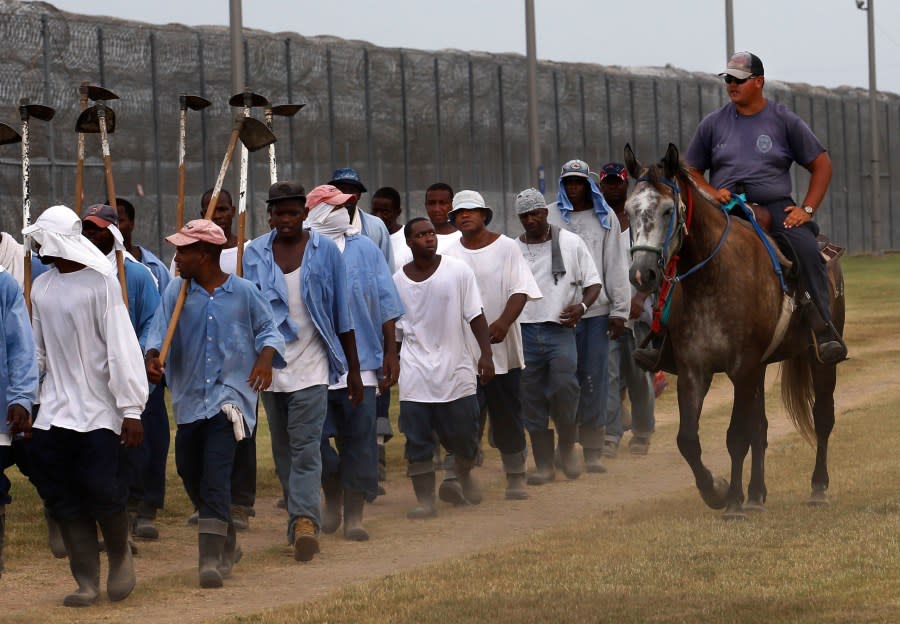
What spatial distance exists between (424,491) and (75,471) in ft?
11.3

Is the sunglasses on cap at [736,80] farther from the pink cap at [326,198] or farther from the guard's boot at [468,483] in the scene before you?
the guard's boot at [468,483]

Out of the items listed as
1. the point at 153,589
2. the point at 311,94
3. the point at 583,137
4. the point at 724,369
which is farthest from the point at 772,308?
the point at 583,137

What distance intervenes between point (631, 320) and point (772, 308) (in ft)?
10.0

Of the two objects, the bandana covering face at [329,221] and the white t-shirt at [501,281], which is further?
the white t-shirt at [501,281]

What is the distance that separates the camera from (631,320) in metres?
13.9

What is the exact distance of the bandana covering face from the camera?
35.9 feet

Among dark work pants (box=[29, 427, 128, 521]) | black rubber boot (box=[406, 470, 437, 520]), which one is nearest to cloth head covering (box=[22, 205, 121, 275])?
dark work pants (box=[29, 427, 128, 521])

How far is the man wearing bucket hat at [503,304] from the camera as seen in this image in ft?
40.3

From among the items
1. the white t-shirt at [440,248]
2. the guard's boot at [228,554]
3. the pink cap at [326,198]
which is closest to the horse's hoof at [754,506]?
the white t-shirt at [440,248]

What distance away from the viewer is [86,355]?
846cm

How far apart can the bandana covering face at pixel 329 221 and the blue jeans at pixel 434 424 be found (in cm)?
126

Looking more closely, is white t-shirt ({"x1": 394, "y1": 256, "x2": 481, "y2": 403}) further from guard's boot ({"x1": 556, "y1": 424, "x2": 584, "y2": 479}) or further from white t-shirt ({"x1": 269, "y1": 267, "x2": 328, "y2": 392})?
guard's boot ({"x1": 556, "y1": 424, "x2": 584, "y2": 479})

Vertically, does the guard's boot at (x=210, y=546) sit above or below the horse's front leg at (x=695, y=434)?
below

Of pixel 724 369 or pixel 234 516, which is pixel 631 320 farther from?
pixel 234 516
